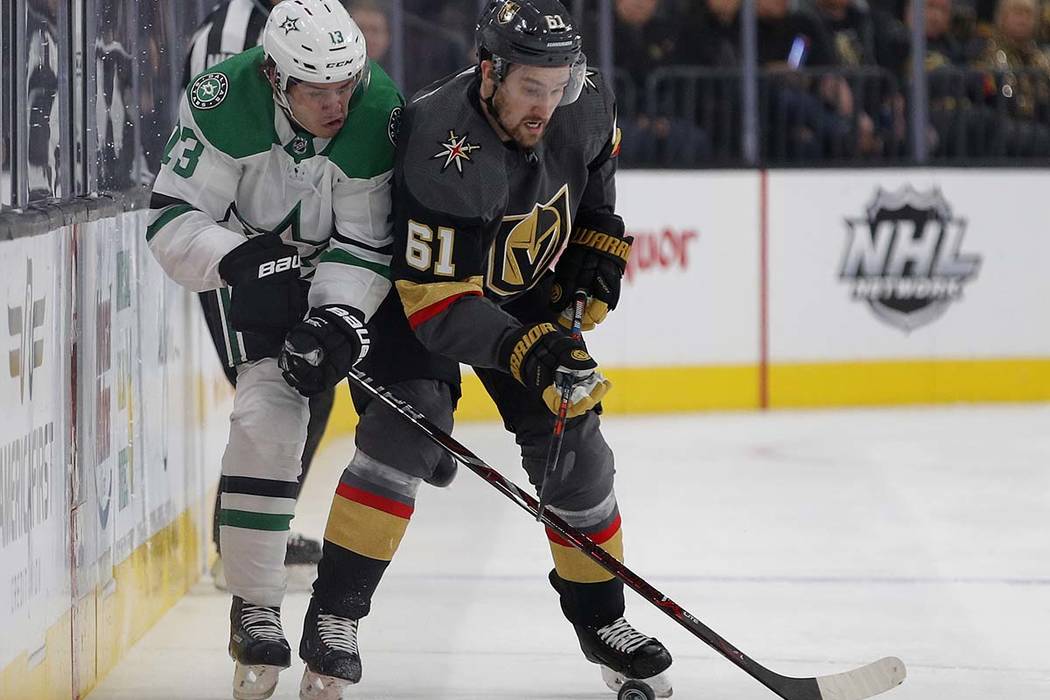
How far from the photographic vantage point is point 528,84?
2447 mm

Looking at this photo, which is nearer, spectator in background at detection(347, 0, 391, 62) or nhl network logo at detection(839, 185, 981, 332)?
spectator in background at detection(347, 0, 391, 62)

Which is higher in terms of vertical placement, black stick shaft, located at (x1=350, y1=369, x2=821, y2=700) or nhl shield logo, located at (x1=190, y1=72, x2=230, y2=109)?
nhl shield logo, located at (x1=190, y1=72, x2=230, y2=109)

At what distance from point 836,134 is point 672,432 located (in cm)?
141

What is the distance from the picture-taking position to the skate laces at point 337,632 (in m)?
2.53

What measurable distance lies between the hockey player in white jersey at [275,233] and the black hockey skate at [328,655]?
0.07 metres

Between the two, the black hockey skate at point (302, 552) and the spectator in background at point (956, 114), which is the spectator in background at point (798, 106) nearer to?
the spectator in background at point (956, 114)

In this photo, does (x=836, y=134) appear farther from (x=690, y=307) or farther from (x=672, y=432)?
(x=672, y=432)

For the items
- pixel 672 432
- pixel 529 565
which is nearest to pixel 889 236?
pixel 672 432

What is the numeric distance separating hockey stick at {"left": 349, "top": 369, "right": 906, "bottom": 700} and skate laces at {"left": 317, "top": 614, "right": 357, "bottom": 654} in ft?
0.99

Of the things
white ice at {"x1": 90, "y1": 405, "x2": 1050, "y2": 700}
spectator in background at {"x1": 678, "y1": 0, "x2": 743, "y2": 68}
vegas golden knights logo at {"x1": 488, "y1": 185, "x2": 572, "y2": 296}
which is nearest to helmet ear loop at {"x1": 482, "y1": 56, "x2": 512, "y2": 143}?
vegas golden knights logo at {"x1": 488, "y1": 185, "x2": 572, "y2": 296}

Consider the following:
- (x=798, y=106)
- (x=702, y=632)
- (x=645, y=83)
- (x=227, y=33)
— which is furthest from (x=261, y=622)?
(x=798, y=106)

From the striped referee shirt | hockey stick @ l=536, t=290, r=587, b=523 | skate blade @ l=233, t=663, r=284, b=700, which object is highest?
the striped referee shirt

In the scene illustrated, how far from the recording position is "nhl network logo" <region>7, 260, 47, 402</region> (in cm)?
235

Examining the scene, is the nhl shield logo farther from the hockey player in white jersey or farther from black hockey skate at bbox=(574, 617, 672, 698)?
black hockey skate at bbox=(574, 617, 672, 698)
